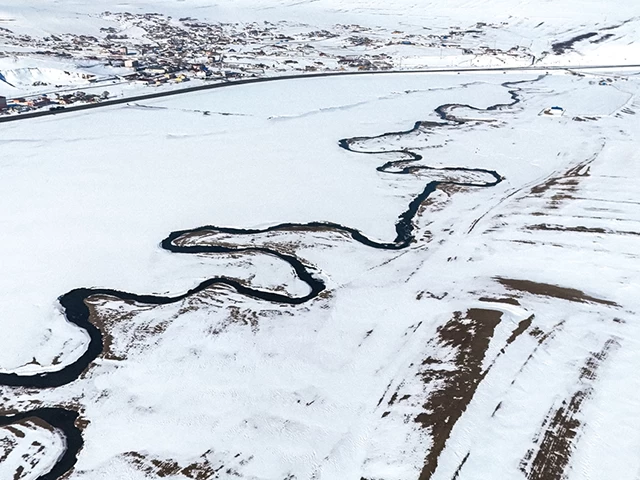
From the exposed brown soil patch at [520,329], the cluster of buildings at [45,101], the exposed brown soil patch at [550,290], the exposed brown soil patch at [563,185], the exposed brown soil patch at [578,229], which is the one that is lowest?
the exposed brown soil patch at [520,329]

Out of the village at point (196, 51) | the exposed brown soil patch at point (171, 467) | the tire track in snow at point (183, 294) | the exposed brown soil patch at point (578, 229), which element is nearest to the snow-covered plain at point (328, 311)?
the exposed brown soil patch at point (171, 467)

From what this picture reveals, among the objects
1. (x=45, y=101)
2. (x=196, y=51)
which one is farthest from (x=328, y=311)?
(x=196, y=51)

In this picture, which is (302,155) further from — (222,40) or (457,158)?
(222,40)

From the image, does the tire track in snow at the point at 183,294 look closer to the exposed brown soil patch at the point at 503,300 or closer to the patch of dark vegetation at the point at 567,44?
the exposed brown soil patch at the point at 503,300

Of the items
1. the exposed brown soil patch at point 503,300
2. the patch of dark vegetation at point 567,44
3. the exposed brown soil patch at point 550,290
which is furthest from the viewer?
the patch of dark vegetation at point 567,44

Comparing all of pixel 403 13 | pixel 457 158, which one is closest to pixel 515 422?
pixel 457 158
